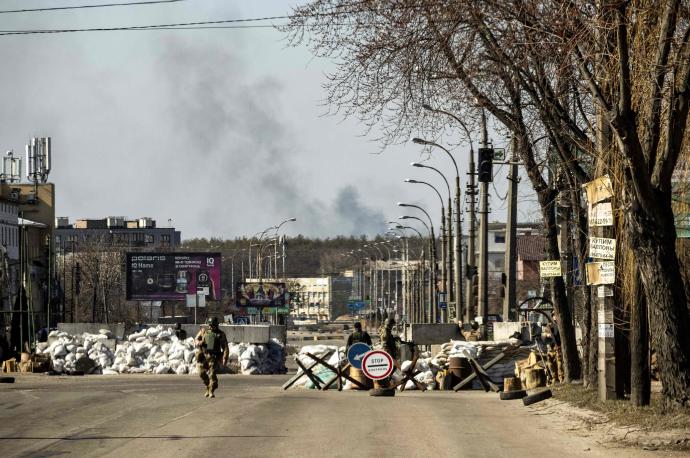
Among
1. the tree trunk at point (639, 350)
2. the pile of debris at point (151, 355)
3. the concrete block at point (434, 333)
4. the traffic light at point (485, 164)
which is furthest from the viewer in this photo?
the pile of debris at point (151, 355)

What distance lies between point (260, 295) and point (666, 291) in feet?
299

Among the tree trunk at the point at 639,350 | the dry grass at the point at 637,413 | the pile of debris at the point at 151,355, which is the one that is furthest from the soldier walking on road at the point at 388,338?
the pile of debris at the point at 151,355

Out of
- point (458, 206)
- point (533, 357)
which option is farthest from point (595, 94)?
point (458, 206)

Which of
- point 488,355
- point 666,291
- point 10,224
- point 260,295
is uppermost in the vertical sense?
point 10,224

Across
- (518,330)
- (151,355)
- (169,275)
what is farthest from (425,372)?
(169,275)

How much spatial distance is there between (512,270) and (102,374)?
21.4 metres

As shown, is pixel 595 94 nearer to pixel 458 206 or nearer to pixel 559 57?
pixel 559 57

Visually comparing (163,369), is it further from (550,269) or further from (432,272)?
(550,269)

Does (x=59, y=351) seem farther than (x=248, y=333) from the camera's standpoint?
No

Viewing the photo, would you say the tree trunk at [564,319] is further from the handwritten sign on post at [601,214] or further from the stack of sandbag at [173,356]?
the stack of sandbag at [173,356]

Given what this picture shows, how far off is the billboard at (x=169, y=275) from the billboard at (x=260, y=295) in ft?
51.6

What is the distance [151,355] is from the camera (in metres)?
53.3

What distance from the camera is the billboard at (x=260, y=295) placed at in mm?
107688

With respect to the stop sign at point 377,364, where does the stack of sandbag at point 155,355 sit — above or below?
below
